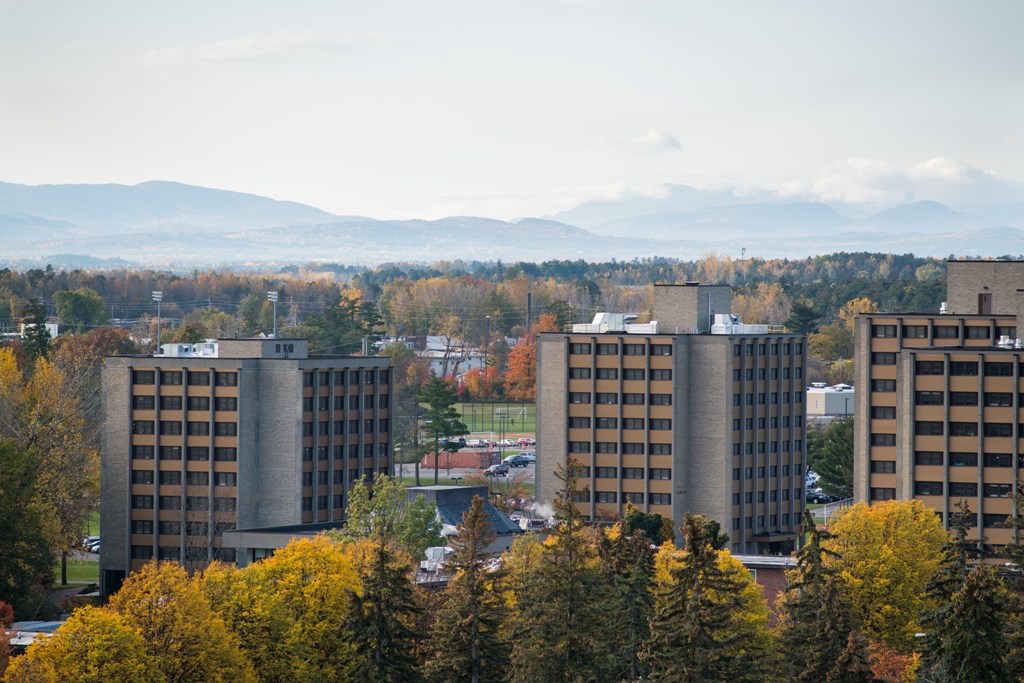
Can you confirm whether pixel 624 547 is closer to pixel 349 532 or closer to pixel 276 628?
pixel 276 628

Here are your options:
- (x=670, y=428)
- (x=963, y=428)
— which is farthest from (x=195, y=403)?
(x=963, y=428)

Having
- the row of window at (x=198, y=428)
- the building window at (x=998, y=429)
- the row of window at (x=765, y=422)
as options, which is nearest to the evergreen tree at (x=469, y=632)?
the building window at (x=998, y=429)

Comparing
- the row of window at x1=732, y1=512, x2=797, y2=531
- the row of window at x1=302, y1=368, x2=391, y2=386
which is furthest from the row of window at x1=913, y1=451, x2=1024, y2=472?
the row of window at x1=302, y1=368, x2=391, y2=386

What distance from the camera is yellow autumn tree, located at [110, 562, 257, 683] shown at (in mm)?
83188

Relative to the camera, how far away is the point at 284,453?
437 ft

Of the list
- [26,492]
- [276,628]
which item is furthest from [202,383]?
[276,628]

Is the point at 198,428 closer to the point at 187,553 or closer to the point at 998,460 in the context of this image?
the point at 187,553

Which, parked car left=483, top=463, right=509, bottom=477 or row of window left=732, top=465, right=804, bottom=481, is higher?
row of window left=732, top=465, right=804, bottom=481

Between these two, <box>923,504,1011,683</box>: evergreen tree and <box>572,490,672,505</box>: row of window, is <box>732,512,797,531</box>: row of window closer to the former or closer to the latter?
<box>572,490,672,505</box>: row of window

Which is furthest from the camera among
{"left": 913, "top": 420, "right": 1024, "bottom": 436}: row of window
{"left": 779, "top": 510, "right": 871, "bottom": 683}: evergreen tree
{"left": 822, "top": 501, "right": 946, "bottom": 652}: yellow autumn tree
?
{"left": 913, "top": 420, "right": 1024, "bottom": 436}: row of window

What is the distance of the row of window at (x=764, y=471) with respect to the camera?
470 feet

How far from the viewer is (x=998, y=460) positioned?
109438 mm

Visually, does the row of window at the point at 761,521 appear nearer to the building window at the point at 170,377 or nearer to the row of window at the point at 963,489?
the row of window at the point at 963,489

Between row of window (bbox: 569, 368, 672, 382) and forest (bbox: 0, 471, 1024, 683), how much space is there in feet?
163
